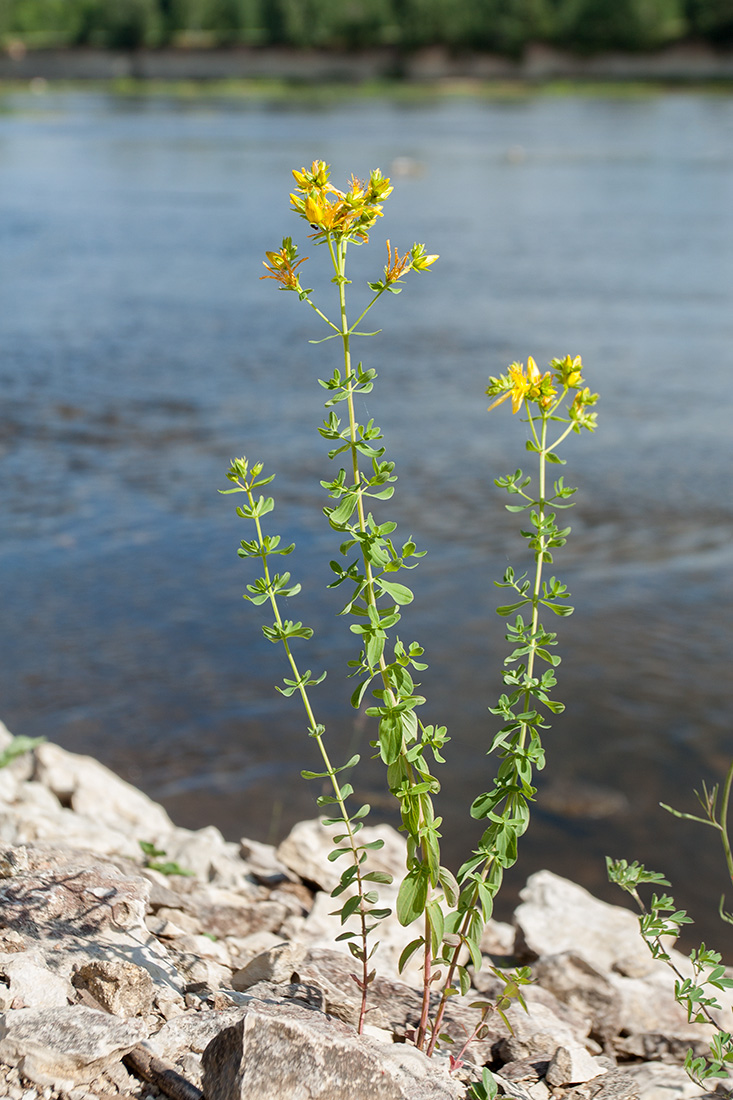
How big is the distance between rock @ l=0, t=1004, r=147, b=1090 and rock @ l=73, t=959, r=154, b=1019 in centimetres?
9

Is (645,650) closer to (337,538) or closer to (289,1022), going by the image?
(337,538)

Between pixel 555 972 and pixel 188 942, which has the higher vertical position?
pixel 188 942

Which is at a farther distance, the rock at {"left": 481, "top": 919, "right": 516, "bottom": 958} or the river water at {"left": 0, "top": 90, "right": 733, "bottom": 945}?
the river water at {"left": 0, "top": 90, "right": 733, "bottom": 945}

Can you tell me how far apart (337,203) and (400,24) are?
114308 millimetres

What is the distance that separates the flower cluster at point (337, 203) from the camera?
1.97 metres

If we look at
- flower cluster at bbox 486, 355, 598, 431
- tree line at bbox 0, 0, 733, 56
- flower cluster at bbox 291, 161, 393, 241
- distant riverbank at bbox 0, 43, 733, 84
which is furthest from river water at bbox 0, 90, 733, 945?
tree line at bbox 0, 0, 733, 56

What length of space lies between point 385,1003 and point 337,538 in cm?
484

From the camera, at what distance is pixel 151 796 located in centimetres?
482

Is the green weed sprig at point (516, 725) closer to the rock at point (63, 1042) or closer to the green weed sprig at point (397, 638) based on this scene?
the green weed sprig at point (397, 638)

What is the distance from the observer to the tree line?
92.4m

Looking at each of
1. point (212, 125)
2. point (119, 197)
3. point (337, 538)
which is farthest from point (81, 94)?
point (337, 538)

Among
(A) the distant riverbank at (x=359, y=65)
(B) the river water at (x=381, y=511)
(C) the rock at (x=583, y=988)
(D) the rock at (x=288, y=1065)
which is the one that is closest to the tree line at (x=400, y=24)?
(A) the distant riverbank at (x=359, y=65)

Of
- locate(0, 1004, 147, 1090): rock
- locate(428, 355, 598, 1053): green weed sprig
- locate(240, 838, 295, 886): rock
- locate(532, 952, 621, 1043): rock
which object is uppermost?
locate(428, 355, 598, 1053): green weed sprig

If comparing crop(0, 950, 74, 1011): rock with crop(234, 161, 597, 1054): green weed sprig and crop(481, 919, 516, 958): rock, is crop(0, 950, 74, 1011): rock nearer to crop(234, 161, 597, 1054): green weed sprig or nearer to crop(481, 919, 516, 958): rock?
crop(234, 161, 597, 1054): green weed sprig
